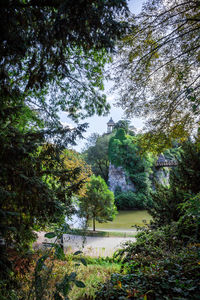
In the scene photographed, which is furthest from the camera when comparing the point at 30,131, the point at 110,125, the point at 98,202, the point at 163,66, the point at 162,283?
the point at 110,125

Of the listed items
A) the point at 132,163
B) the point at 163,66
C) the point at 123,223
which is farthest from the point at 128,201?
the point at 163,66

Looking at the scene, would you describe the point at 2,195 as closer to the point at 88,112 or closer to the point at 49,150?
the point at 49,150

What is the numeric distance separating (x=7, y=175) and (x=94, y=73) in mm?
3239

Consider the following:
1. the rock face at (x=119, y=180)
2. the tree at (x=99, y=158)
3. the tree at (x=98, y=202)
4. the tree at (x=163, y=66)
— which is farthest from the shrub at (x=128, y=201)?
the tree at (x=163, y=66)

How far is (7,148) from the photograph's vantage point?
2.01m

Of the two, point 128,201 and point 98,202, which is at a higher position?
point 98,202

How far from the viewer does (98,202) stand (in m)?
12.3

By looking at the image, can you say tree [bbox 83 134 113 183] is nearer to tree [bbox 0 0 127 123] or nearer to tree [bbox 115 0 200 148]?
tree [bbox 115 0 200 148]

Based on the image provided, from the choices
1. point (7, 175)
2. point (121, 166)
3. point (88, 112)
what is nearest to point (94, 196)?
point (88, 112)

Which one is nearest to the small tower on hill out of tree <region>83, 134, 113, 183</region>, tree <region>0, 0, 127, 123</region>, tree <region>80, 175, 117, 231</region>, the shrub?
tree <region>83, 134, 113, 183</region>

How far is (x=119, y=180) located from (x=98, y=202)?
1674 centimetres

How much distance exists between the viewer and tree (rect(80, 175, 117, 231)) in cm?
1232

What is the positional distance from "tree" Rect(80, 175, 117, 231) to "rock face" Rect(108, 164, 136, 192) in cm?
1561

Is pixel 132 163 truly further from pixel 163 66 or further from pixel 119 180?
pixel 163 66
